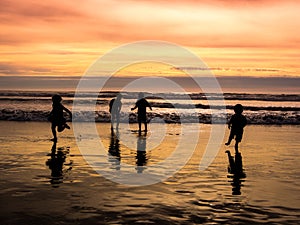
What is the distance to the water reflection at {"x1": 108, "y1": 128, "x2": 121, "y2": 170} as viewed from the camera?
13.1m

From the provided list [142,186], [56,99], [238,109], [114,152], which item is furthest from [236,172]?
[56,99]

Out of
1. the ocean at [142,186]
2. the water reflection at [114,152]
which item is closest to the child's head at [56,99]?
the ocean at [142,186]

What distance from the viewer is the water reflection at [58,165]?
416 inches

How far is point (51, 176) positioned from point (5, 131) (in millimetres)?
11700

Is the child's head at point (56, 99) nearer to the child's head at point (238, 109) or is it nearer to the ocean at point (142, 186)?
the ocean at point (142, 186)

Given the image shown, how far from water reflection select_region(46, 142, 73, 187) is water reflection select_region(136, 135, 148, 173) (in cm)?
192

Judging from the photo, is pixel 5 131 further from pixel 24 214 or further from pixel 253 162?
pixel 24 214

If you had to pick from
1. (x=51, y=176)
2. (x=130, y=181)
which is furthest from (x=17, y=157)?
(x=130, y=181)

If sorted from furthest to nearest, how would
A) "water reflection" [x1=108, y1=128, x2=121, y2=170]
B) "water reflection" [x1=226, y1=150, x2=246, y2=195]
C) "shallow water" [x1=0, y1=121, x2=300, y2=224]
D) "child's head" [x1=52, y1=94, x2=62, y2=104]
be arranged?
"child's head" [x1=52, y1=94, x2=62, y2=104], "water reflection" [x1=108, y1=128, x2=121, y2=170], "water reflection" [x1=226, y1=150, x2=246, y2=195], "shallow water" [x1=0, y1=121, x2=300, y2=224]

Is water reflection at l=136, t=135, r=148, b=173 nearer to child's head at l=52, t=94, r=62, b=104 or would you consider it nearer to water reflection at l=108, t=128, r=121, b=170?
water reflection at l=108, t=128, r=121, b=170

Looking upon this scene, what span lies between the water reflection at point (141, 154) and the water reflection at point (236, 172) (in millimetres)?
2410

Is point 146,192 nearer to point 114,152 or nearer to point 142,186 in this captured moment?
point 142,186

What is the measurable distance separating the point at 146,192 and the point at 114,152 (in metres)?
Result: 6.18

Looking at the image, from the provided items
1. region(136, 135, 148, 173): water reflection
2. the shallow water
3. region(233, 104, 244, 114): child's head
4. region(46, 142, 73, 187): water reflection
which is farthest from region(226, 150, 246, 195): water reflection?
region(46, 142, 73, 187): water reflection
